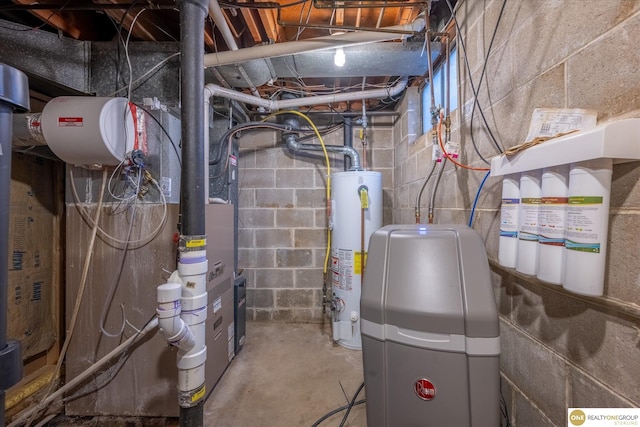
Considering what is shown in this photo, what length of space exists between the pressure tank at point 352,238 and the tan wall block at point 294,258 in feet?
1.76

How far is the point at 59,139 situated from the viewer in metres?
1.28

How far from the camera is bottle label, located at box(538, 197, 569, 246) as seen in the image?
2.21ft

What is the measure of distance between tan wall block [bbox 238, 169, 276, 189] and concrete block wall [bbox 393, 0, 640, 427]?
6.09 feet

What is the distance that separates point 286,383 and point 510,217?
171 cm

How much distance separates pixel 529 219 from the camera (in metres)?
0.78

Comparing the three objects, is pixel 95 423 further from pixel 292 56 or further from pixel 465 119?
pixel 465 119

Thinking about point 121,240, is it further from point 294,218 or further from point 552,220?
point 552,220

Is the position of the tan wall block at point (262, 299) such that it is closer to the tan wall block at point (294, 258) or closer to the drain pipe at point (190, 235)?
the tan wall block at point (294, 258)

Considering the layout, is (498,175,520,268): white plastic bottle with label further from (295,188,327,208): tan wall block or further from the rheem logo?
(295,188,327,208): tan wall block

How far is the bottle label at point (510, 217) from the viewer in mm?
851

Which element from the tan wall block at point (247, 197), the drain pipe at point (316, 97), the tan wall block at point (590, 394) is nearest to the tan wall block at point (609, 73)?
the tan wall block at point (590, 394)

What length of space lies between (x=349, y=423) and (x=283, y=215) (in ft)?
5.91

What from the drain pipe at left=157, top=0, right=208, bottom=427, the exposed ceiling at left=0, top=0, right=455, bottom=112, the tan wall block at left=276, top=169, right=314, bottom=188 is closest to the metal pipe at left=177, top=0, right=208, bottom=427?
the drain pipe at left=157, top=0, right=208, bottom=427

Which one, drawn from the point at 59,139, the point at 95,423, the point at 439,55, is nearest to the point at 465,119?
the point at 439,55
